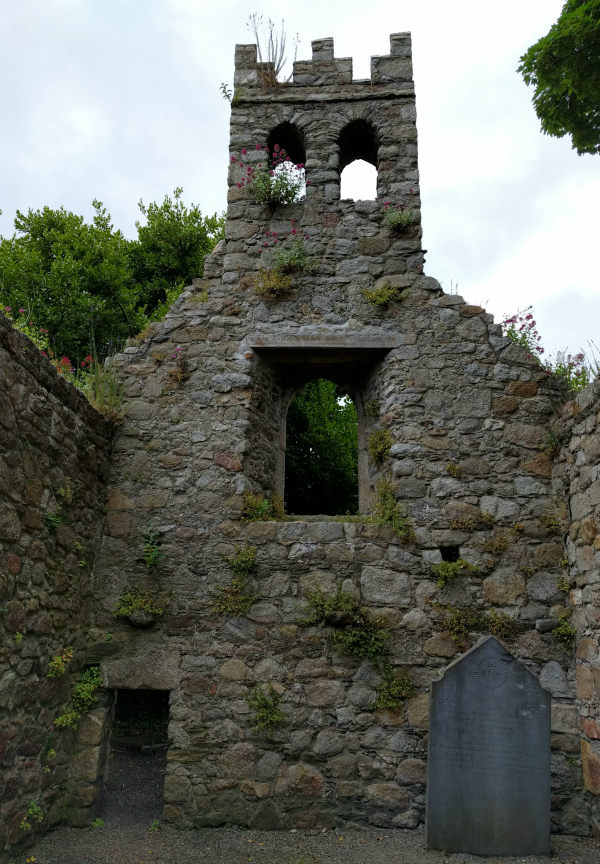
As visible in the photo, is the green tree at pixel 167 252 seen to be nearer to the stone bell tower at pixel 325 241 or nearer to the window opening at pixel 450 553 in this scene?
the stone bell tower at pixel 325 241

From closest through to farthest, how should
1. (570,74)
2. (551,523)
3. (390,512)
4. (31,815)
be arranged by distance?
(31,815) → (551,523) → (390,512) → (570,74)

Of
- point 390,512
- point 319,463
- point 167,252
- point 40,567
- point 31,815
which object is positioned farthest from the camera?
point 167,252

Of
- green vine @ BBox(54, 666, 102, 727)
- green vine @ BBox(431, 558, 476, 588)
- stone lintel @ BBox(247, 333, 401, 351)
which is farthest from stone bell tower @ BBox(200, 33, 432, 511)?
green vine @ BBox(54, 666, 102, 727)

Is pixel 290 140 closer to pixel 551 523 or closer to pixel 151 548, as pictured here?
pixel 151 548

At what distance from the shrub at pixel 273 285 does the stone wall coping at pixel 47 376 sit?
199cm

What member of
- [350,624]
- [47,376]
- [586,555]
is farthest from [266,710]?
[47,376]

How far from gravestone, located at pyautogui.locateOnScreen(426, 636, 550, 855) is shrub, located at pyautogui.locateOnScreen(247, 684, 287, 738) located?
3.97ft

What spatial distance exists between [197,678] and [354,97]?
6.29 meters

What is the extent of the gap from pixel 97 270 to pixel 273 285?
7.25m

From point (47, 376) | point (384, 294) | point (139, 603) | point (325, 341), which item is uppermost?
point (384, 294)

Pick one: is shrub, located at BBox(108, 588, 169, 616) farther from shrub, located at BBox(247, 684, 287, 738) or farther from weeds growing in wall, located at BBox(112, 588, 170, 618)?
shrub, located at BBox(247, 684, 287, 738)

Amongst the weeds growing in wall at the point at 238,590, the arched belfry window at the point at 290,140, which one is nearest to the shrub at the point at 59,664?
the weeds growing in wall at the point at 238,590

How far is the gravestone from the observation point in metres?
3.98

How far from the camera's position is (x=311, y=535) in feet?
16.6
